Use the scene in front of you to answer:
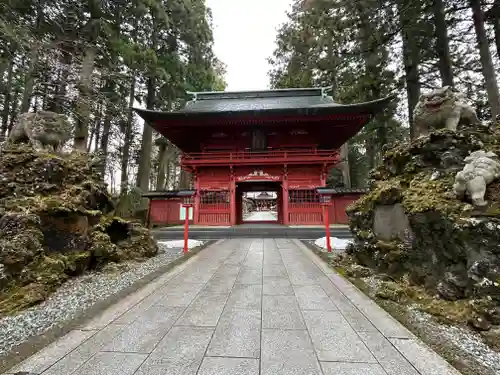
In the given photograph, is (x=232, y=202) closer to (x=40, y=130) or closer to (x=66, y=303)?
(x=40, y=130)

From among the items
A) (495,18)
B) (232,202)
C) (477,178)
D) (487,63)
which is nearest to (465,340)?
(477,178)

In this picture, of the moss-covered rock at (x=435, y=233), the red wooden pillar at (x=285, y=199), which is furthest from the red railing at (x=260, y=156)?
the moss-covered rock at (x=435, y=233)

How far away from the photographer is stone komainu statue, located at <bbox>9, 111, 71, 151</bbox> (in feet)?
15.8

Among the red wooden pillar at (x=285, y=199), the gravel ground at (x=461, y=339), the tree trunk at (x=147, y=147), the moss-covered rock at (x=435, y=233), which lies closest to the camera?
the gravel ground at (x=461, y=339)

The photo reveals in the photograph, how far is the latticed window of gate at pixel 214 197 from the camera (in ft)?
39.2

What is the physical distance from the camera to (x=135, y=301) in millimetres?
2896

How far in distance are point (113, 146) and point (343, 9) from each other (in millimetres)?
18609

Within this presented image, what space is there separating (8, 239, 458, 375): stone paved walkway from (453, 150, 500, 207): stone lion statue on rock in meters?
1.64

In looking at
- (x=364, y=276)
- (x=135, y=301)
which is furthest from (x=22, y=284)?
(x=364, y=276)

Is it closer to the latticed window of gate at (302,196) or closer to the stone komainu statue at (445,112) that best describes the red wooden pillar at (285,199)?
the latticed window of gate at (302,196)

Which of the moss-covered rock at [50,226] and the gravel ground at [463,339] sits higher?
the moss-covered rock at [50,226]

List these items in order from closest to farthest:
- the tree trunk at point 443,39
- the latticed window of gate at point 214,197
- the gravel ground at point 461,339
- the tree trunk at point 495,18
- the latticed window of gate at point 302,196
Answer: the gravel ground at point 461,339 < the tree trunk at point 495,18 < the tree trunk at point 443,39 < the latticed window of gate at point 302,196 < the latticed window of gate at point 214,197

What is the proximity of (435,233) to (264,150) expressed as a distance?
10.1 m

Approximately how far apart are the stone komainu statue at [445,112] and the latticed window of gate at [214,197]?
29.7 ft
